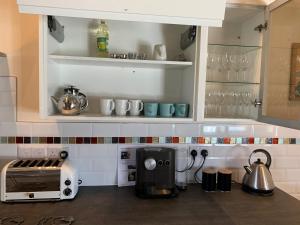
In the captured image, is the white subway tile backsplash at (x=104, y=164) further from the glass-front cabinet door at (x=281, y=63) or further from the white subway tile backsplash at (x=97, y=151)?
the glass-front cabinet door at (x=281, y=63)

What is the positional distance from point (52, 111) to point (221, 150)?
3.42 ft

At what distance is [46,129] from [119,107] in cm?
49

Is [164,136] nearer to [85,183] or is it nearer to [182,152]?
[182,152]

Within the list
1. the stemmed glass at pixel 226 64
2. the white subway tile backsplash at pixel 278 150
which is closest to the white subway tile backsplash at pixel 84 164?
the stemmed glass at pixel 226 64

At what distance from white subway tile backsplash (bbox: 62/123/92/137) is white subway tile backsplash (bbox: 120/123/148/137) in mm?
194

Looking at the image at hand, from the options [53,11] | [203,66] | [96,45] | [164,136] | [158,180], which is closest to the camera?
[53,11]

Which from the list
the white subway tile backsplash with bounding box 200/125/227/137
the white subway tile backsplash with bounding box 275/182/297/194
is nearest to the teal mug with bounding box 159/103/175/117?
the white subway tile backsplash with bounding box 200/125/227/137

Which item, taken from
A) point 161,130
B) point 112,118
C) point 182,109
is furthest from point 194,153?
point 112,118

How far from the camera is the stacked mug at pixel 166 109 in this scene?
4.50 ft

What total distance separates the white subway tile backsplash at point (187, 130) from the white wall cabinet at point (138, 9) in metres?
0.65

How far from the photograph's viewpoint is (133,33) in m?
1.53

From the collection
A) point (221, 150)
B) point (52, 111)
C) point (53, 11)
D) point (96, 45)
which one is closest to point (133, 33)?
point (96, 45)

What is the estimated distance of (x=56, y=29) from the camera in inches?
51.7

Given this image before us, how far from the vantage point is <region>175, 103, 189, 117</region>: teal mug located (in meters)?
1.37
